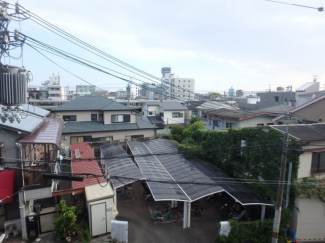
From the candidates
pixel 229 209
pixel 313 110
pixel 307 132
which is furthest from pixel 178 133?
pixel 307 132

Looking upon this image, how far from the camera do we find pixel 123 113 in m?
28.4

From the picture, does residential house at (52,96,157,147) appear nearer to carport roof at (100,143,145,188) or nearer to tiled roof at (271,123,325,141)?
carport roof at (100,143,145,188)

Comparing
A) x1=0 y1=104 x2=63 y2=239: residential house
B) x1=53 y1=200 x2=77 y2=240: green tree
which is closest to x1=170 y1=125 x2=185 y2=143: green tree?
x1=0 y1=104 x2=63 y2=239: residential house

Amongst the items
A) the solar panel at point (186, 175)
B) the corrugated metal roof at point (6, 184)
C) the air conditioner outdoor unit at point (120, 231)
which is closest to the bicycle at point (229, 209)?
the solar panel at point (186, 175)

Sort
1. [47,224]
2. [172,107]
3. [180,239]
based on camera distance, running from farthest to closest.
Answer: [172,107]
[47,224]
[180,239]

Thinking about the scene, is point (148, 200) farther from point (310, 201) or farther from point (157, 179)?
point (310, 201)

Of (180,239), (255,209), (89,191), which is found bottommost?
(180,239)

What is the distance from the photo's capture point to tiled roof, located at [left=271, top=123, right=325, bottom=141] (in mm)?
12570

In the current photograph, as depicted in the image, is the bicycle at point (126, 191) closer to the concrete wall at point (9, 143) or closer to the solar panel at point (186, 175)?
the solar panel at point (186, 175)

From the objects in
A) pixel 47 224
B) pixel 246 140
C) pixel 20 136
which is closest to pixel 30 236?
pixel 47 224

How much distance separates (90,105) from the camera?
93.7 ft

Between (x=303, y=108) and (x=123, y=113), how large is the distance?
19279 mm

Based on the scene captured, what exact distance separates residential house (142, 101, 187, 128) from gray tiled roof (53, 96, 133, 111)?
10366 mm

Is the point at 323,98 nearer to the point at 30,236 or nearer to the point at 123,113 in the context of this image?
the point at 123,113
